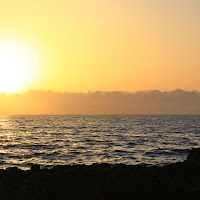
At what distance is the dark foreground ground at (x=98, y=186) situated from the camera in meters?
10.9

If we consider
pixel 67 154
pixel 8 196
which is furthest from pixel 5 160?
pixel 8 196

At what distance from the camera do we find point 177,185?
11633mm

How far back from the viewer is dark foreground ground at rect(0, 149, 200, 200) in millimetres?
10931

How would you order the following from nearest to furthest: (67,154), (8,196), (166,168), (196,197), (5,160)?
(196,197)
(8,196)
(166,168)
(5,160)
(67,154)

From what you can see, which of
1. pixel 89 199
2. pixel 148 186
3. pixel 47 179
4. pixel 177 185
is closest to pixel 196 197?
pixel 177 185

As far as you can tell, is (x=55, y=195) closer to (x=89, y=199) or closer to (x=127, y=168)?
(x=89, y=199)

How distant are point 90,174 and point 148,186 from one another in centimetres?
304

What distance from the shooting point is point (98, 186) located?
38.2ft

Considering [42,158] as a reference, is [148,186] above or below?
above

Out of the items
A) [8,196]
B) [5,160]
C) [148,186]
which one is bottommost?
[5,160]

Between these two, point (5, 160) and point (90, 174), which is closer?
point (90, 174)

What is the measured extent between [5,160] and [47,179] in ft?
78.8

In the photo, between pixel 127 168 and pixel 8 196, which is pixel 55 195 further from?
pixel 127 168

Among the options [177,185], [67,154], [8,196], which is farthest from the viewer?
[67,154]
